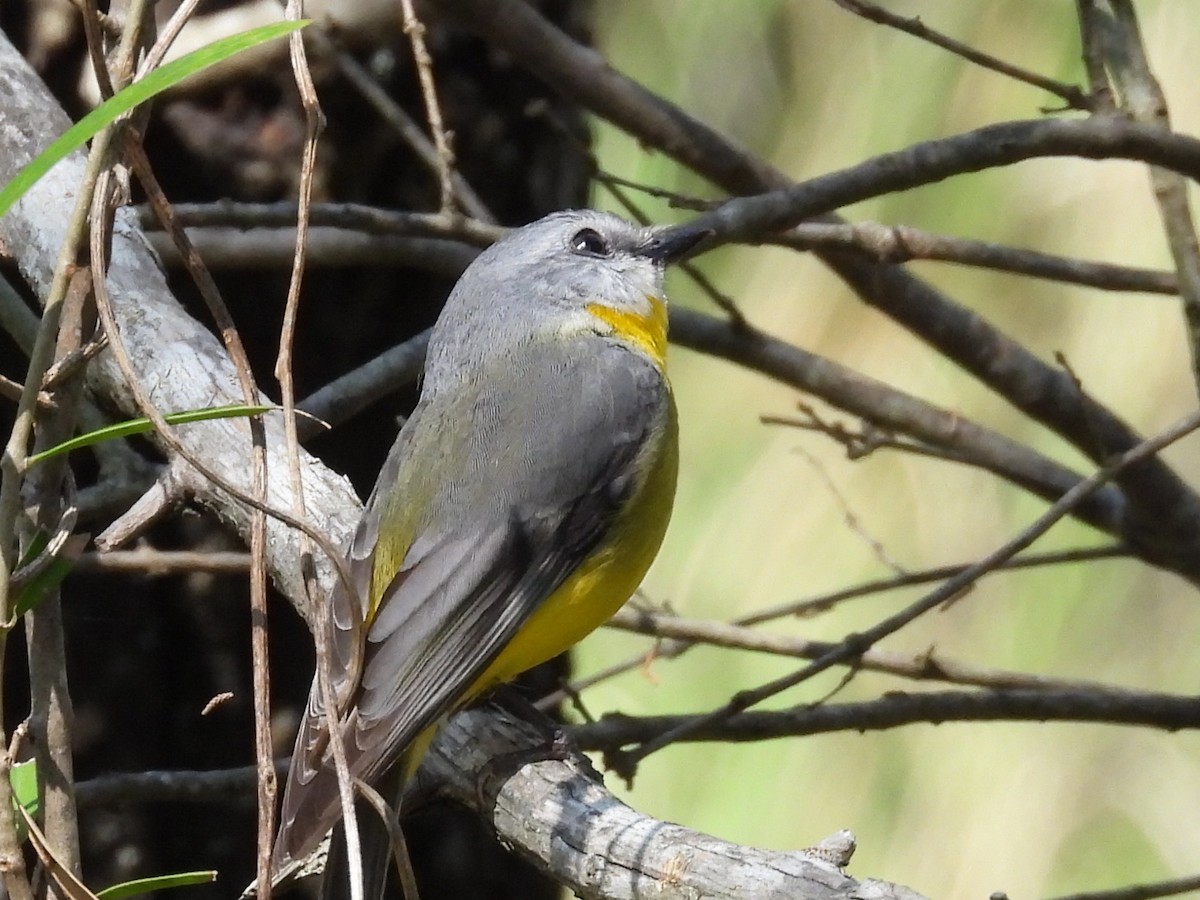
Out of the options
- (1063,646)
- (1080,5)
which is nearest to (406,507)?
(1080,5)

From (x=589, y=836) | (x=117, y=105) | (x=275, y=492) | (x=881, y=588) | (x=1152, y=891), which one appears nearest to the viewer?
(x=117, y=105)

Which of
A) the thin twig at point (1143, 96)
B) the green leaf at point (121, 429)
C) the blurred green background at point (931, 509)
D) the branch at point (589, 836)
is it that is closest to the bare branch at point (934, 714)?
the branch at point (589, 836)

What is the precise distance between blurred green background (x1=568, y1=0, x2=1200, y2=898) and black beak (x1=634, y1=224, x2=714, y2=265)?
59.9 inches

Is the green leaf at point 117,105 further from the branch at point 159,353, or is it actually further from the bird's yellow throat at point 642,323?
the bird's yellow throat at point 642,323

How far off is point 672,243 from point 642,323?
0.83 ft

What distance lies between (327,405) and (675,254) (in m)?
0.89

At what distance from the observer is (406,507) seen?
9.98 ft

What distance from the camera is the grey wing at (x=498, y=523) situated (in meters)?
2.65

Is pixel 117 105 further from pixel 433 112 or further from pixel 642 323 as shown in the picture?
pixel 642 323

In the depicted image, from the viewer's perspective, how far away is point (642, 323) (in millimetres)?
3717

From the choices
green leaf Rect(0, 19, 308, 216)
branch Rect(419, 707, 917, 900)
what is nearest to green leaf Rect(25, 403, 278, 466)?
green leaf Rect(0, 19, 308, 216)

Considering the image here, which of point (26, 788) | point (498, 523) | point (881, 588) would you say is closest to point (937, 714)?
point (881, 588)

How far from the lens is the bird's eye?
3805 mm

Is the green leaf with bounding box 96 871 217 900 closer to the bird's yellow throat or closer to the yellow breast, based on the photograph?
the yellow breast
